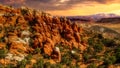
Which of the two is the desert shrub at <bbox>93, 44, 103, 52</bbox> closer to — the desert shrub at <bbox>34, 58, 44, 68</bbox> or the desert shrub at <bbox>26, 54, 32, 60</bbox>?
the desert shrub at <bbox>34, 58, 44, 68</bbox>

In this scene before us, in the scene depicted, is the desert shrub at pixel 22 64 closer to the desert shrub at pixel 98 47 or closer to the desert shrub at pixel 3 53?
the desert shrub at pixel 3 53

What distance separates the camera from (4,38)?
7419 cm

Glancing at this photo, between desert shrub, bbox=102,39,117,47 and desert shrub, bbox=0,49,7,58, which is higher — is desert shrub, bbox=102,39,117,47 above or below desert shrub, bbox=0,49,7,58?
below

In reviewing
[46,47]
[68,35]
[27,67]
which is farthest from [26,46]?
[68,35]

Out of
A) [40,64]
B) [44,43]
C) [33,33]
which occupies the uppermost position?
[33,33]

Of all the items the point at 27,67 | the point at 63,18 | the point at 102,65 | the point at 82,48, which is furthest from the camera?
the point at 63,18

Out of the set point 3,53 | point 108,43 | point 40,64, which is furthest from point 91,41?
point 3,53

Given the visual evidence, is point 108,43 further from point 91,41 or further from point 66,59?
point 66,59

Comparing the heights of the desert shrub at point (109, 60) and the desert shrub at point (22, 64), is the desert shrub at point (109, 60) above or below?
below

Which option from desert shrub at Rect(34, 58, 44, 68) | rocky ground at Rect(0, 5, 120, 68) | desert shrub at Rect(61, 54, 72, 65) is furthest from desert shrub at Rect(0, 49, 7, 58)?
desert shrub at Rect(61, 54, 72, 65)

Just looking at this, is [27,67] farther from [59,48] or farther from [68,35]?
[68,35]

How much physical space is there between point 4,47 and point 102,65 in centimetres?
2427

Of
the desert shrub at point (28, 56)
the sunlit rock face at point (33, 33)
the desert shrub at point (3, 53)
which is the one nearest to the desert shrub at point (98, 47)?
the sunlit rock face at point (33, 33)

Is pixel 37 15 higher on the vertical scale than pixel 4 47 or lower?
higher
